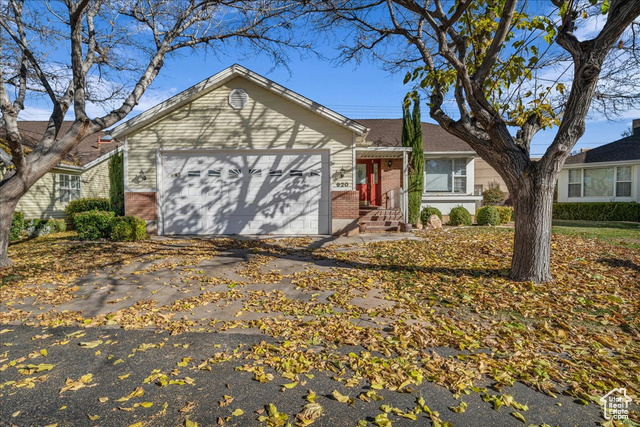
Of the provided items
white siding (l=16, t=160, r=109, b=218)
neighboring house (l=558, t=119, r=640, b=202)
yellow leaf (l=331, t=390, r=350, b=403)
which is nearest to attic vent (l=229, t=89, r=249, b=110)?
white siding (l=16, t=160, r=109, b=218)

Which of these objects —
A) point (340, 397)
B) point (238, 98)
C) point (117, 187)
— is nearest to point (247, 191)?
point (238, 98)

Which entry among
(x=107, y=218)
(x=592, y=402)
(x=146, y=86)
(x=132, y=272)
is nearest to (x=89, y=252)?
(x=107, y=218)

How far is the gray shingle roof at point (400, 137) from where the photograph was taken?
54.0ft

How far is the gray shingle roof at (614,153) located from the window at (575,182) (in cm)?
61

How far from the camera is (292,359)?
Answer: 3.31 metres

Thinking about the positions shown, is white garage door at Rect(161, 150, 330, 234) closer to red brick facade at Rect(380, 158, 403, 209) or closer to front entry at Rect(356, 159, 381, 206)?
front entry at Rect(356, 159, 381, 206)

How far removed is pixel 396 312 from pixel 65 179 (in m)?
18.3

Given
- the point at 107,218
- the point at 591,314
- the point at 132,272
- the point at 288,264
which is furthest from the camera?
the point at 107,218

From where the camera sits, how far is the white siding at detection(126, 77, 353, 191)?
36.3 ft

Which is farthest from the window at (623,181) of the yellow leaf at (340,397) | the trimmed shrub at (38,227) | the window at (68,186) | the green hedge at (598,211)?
the window at (68,186)

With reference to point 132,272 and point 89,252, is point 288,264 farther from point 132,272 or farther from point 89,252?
point 89,252

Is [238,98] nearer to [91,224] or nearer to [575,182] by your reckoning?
[91,224]

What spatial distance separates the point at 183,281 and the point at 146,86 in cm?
576

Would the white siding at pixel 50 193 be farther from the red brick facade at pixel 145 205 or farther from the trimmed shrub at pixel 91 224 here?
the red brick facade at pixel 145 205
